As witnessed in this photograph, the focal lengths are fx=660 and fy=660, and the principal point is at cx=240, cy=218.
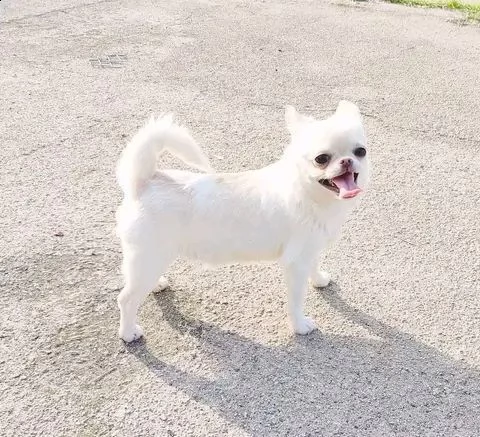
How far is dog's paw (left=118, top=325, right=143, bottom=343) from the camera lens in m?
3.00

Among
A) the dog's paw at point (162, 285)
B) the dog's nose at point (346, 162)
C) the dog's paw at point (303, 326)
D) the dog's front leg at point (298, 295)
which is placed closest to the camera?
the dog's nose at point (346, 162)

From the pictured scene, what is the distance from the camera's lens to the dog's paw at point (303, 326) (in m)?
3.07

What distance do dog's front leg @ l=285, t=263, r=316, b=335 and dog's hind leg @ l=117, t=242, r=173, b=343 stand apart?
1.77 ft

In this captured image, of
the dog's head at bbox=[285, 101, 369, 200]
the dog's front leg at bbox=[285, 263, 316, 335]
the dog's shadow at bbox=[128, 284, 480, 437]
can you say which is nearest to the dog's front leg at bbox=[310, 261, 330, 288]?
the dog's front leg at bbox=[285, 263, 316, 335]

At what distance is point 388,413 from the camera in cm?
270

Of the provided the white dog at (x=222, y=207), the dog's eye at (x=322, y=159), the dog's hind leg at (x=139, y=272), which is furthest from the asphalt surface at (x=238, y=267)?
the dog's eye at (x=322, y=159)

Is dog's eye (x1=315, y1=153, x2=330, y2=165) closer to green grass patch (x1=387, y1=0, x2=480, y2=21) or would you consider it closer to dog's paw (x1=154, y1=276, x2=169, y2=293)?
dog's paw (x1=154, y1=276, x2=169, y2=293)

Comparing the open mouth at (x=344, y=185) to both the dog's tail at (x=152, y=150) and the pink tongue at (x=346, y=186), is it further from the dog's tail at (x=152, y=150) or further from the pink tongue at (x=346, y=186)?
the dog's tail at (x=152, y=150)

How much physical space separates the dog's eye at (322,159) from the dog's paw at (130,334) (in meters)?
1.14

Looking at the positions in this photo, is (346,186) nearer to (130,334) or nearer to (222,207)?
(222,207)

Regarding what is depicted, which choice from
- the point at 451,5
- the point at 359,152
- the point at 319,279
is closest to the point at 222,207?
the point at 359,152

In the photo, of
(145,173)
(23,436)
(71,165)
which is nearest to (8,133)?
(71,165)

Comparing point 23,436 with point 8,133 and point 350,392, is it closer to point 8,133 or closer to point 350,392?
point 350,392

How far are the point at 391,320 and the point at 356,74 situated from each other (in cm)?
349
